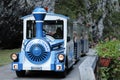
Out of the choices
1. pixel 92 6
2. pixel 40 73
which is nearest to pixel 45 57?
pixel 40 73

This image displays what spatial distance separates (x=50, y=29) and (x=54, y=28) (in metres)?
0.27

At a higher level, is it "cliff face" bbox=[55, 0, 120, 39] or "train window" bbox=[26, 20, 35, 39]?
"train window" bbox=[26, 20, 35, 39]

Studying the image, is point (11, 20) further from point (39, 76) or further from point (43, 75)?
point (39, 76)

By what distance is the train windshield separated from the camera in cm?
1803

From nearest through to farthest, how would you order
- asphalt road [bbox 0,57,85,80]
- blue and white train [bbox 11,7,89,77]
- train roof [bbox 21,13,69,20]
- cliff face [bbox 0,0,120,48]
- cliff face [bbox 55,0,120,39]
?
blue and white train [bbox 11,7,89,77] → asphalt road [bbox 0,57,85,80] → train roof [bbox 21,13,69,20] → cliff face [bbox 0,0,120,48] → cliff face [bbox 55,0,120,39]

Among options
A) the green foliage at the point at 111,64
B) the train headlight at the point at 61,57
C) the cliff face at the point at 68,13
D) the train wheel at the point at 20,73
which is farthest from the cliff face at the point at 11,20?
the green foliage at the point at 111,64

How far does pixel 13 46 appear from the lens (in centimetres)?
3950

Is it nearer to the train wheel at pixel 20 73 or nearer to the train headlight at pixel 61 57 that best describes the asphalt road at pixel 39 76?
the train wheel at pixel 20 73

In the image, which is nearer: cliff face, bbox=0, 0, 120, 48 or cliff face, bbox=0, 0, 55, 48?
cliff face, bbox=0, 0, 55, 48

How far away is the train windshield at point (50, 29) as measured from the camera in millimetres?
18031

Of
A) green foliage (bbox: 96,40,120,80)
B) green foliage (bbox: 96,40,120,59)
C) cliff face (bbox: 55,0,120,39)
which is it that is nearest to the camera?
green foliage (bbox: 96,40,120,80)

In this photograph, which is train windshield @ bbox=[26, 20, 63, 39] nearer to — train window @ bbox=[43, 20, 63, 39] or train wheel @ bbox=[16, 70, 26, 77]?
train window @ bbox=[43, 20, 63, 39]

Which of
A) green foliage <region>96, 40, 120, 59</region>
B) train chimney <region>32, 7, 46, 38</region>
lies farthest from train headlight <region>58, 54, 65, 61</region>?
green foliage <region>96, 40, 120, 59</region>

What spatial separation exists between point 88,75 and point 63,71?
28.1 feet
